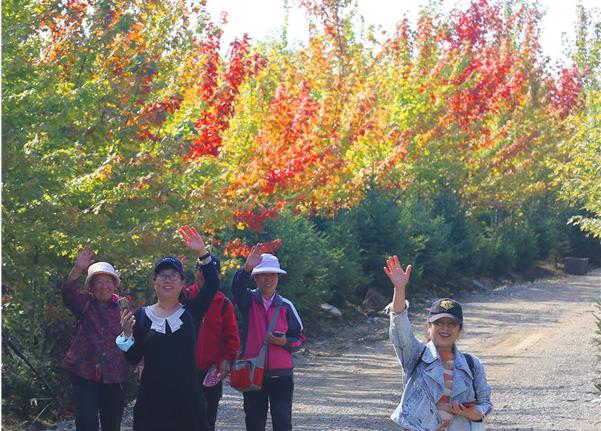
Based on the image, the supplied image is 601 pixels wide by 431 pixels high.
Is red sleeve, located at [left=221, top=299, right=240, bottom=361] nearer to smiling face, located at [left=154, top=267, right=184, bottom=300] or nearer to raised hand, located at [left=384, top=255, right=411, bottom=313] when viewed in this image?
smiling face, located at [left=154, top=267, right=184, bottom=300]

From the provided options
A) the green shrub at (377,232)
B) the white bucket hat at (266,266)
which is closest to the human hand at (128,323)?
the white bucket hat at (266,266)

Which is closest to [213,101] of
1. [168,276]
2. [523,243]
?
[168,276]

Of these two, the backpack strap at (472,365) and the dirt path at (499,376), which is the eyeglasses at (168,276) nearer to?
the backpack strap at (472,365)

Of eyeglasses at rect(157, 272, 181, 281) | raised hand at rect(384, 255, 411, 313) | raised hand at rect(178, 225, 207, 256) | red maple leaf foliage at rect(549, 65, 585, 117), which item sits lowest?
raised hand at rect(384, 255, 411, 313)

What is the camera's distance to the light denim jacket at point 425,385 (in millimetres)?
5805

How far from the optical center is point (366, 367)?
52.9 ft

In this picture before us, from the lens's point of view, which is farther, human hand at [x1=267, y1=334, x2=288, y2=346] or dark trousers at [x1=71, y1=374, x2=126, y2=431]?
human hand at [x1=267, y1=334, x2=288, y2=346]

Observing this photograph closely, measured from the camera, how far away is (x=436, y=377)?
19.0ft

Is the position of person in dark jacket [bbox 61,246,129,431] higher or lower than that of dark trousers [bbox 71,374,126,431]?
higher

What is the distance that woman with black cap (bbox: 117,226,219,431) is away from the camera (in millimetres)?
6383

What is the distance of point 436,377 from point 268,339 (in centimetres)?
242

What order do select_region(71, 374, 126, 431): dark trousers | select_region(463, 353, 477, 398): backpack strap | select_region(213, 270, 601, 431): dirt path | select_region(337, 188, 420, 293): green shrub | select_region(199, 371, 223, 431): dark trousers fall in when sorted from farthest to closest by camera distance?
select_region(337, 188, 420, 293): green shrub
select_region(213, 270, 601, 431): dirt path
select_region(199, 371, 223, 431): dark trousers
select_region(71, 374, 126, 431): dark trousers
select_region(463, 353, 477, 398): backpack strap

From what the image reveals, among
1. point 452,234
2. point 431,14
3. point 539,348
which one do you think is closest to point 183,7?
point 539,348

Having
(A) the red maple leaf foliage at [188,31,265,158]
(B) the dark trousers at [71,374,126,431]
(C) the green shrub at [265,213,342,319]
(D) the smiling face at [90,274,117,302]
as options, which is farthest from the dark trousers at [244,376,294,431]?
(C) the green shrub at [265,213,342,319]
